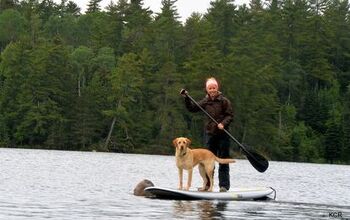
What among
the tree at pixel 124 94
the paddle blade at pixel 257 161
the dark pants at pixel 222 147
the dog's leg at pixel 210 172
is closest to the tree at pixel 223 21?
the tree at pixel 124 94

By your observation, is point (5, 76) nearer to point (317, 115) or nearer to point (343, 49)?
point (317, 115)

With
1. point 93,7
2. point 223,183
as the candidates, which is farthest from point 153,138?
point 223,183

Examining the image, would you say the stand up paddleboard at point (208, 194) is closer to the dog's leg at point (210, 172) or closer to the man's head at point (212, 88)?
the dog's leg at point (210, 172)

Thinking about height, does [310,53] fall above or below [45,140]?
above

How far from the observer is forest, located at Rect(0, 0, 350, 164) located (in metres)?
90.2

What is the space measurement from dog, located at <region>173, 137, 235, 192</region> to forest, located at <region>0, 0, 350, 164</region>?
64732mm

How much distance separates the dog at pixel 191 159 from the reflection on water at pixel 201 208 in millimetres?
1040

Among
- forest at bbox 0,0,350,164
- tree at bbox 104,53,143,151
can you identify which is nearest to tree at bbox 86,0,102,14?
forest at bbox 0,0,350,164

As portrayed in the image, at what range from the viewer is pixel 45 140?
8875 centimetres

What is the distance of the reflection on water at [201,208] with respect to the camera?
15.1 meters

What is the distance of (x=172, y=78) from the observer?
94.4 meters

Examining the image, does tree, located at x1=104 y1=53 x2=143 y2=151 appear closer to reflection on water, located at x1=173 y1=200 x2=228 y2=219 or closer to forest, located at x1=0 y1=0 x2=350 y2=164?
forest, located at x1=0 y1=0 x2=350 y2=164

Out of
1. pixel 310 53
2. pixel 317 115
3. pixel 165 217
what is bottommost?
pixel 165 217

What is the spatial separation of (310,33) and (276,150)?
25.9m
